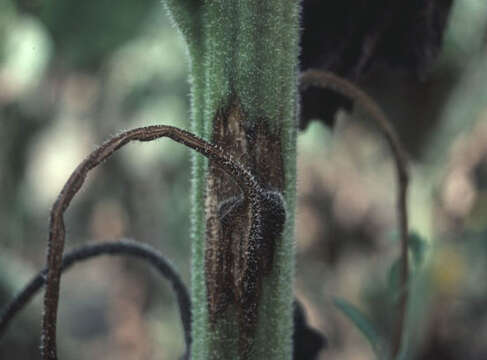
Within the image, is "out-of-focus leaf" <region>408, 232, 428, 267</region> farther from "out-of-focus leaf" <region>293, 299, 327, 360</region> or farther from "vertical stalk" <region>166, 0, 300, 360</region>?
"vertical stalk" <region>166, 0, 300, 360</region>

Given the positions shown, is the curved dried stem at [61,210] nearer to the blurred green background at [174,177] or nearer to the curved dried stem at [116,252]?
the curved dried stem at [116,252]

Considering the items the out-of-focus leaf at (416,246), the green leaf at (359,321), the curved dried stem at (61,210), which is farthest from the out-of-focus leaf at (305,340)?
the curved dried stem at (61,210)

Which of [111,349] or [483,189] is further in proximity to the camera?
[111,349]

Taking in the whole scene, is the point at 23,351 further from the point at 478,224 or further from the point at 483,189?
the point at 483,189

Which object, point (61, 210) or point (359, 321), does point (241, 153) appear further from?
point (359, 321)

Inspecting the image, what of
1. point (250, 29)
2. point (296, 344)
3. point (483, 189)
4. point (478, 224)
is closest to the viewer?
point (250, 29)

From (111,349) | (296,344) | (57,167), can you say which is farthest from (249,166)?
(111,349)

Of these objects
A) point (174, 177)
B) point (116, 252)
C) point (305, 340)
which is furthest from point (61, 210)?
point (174, 177)
